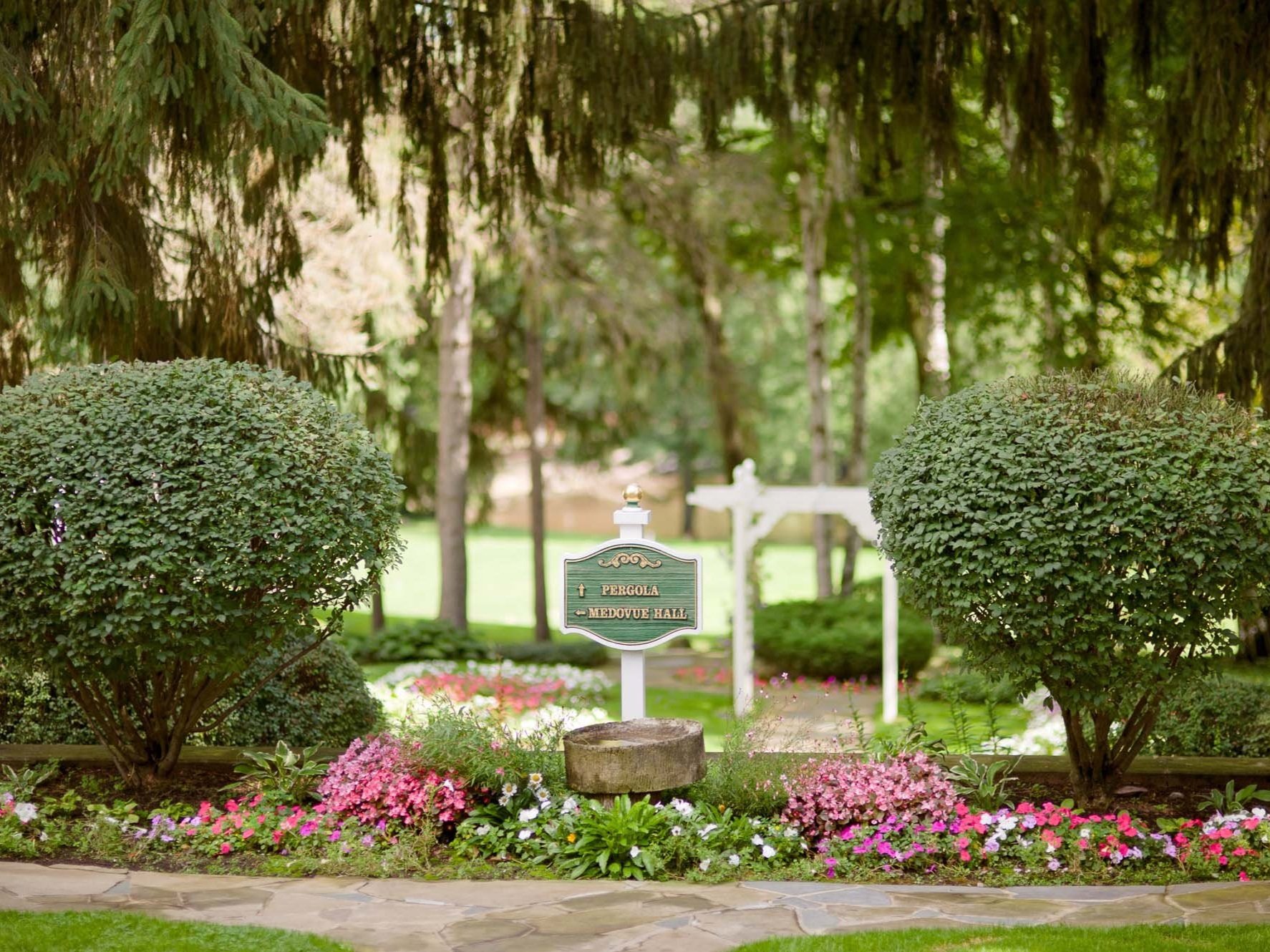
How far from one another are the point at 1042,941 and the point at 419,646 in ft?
34.1

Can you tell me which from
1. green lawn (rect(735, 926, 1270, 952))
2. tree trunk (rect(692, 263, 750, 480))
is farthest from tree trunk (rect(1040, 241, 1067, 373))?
green lawn (rect(735, 926, 1270, 952))

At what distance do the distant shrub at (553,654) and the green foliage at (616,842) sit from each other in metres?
9.37

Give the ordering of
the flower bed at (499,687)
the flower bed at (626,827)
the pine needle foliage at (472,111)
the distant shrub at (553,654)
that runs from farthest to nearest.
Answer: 1. the distant shrub at (553,654)
2. the flower bed at (499,687)
3. the pine needle foliage at (472,111)
4. the flower bed at (626,827)

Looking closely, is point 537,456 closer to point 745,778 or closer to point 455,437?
point 455,437

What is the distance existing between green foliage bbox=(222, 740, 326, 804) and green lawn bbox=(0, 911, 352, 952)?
48.1 inches

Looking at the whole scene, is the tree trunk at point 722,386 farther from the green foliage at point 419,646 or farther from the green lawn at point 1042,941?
the green lawn at point 1042,941

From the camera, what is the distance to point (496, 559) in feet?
116

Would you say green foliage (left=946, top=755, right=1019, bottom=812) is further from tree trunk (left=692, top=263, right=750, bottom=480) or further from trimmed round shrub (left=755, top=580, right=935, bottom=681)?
tree trunk (left=692, top=263, right=750, bottom=480)

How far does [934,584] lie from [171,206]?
449 centimetres

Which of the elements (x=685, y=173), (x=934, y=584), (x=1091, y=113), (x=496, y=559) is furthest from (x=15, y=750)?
(x=496, y=559)

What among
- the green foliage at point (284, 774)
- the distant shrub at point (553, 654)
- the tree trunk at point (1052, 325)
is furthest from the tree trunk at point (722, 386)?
the green foliage at point (284, 774)

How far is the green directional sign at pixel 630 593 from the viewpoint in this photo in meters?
6.00

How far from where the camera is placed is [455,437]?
14.6 m

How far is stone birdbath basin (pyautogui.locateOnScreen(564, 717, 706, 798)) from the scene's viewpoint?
5.18m
